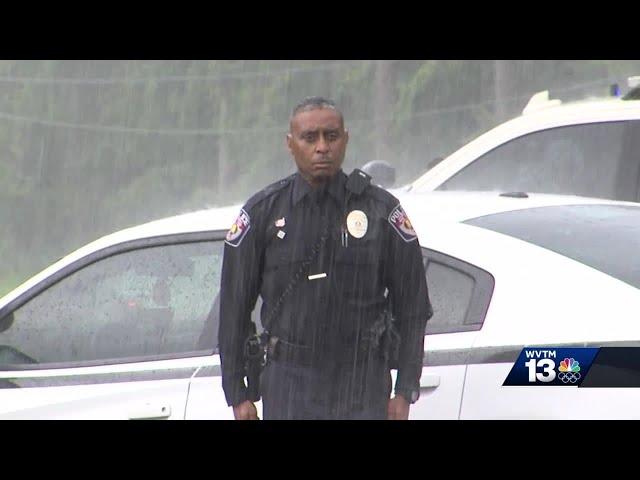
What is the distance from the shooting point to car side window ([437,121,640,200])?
7164 mm

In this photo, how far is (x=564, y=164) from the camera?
295 inches

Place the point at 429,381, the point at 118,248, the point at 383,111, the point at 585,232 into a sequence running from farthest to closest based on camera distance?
1. the point at 383,111
2. the point at 118,248
3. the point at 585,232
4. the point at 429,381

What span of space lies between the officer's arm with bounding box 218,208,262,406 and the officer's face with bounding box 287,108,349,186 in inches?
8.9

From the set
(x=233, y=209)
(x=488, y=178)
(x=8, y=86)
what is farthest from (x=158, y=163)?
(x=233, y=209)

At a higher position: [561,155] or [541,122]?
[541,122]

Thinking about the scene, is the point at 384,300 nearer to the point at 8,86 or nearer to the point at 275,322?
the point at 275,322

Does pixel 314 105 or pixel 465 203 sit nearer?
pixel 314 105

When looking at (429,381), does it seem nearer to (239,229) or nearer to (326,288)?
(326,288)

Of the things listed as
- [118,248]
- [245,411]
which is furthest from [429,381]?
[118,248]

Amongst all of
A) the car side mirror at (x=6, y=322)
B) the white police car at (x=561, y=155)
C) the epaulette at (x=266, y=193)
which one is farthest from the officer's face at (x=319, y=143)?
the white police car at (x=561, y=155)

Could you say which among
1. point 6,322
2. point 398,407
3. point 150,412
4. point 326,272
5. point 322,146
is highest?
point 322,146

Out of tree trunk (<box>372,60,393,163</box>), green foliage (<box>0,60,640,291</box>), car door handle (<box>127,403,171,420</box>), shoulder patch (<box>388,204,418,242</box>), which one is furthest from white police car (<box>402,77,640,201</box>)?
green foliage (<box>0,60,640,291</box>)

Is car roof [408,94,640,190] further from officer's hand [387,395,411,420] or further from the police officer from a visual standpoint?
officer's hand [387,395,411,420]

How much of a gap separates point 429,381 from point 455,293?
368 mm
